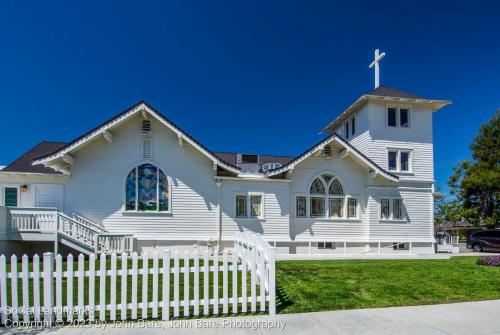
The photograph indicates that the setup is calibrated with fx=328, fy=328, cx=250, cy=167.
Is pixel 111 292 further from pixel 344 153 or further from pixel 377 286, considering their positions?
pixel 344 153

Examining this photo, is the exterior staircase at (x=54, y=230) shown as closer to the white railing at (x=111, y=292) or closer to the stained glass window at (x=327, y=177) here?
the white railing at (x=111, y=292)

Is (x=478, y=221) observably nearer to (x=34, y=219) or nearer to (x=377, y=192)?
(x=377, y=192)

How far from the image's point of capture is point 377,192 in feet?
57.1

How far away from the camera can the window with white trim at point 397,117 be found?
18.3 m

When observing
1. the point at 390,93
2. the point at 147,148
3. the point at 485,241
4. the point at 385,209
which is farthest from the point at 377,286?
the point at 485,241

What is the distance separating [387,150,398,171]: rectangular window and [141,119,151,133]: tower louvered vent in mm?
12830

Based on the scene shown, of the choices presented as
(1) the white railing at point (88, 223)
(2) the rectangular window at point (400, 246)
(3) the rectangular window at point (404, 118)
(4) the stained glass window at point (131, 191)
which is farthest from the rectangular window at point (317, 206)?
(1) the white railing at point (88, 223)

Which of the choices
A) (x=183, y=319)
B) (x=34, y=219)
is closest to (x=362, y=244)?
(x=183, y=319)

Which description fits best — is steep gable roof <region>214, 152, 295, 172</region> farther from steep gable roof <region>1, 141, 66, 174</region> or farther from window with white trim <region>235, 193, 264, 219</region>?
steep gable roof <region>1, 141, 66, 174</region>

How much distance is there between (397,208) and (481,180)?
2311cm

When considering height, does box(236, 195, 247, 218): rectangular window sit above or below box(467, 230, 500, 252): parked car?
above

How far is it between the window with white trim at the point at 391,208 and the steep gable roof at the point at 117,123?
8368mm

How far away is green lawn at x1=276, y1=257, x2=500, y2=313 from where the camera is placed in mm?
6293

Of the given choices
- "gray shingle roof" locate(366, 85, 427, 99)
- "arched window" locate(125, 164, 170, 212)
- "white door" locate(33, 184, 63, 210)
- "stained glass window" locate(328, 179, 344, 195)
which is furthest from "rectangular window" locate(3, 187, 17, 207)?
"gray shingle roof" locate(366, 85, 427, 99)
